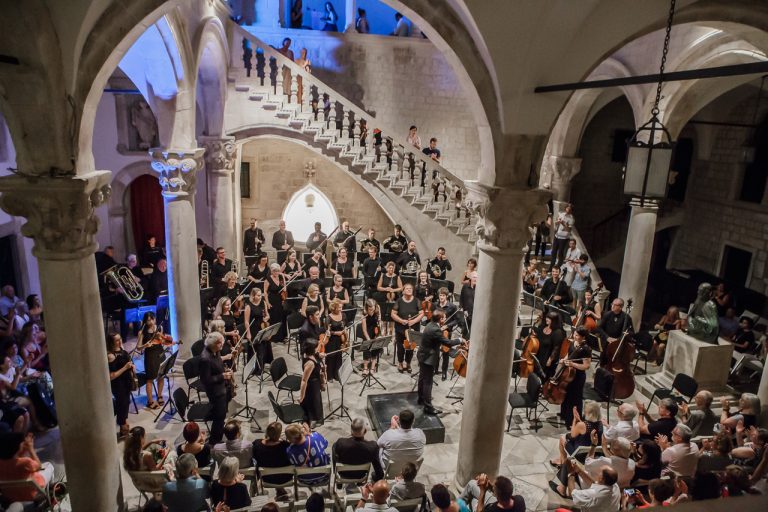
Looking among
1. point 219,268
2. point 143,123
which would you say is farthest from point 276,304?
point 143,123

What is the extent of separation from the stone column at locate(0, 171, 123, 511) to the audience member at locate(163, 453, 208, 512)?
1.20m

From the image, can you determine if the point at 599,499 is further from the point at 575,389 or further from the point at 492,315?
the point at 575,389

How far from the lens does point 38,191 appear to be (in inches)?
188

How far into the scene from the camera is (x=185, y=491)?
4887 millimetres

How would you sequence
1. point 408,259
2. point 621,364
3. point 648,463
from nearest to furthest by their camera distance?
point 648,463 < point 621,364 < point 408,259

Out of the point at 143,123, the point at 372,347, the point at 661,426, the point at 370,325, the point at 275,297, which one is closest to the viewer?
the point at 661,426

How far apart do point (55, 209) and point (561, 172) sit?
1212 cm

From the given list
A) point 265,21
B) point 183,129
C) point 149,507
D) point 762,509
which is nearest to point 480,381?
point 149,507

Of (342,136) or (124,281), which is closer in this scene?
(124,281)

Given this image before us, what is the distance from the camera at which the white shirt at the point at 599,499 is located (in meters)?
5.00

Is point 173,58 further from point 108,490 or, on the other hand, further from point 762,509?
point 762,509

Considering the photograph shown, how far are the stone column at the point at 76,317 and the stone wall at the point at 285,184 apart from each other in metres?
10.4

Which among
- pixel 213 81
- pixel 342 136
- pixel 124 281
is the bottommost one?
pixel 124 281

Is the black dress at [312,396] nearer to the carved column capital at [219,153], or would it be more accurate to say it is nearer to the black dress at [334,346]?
the black dress at [334,346]
